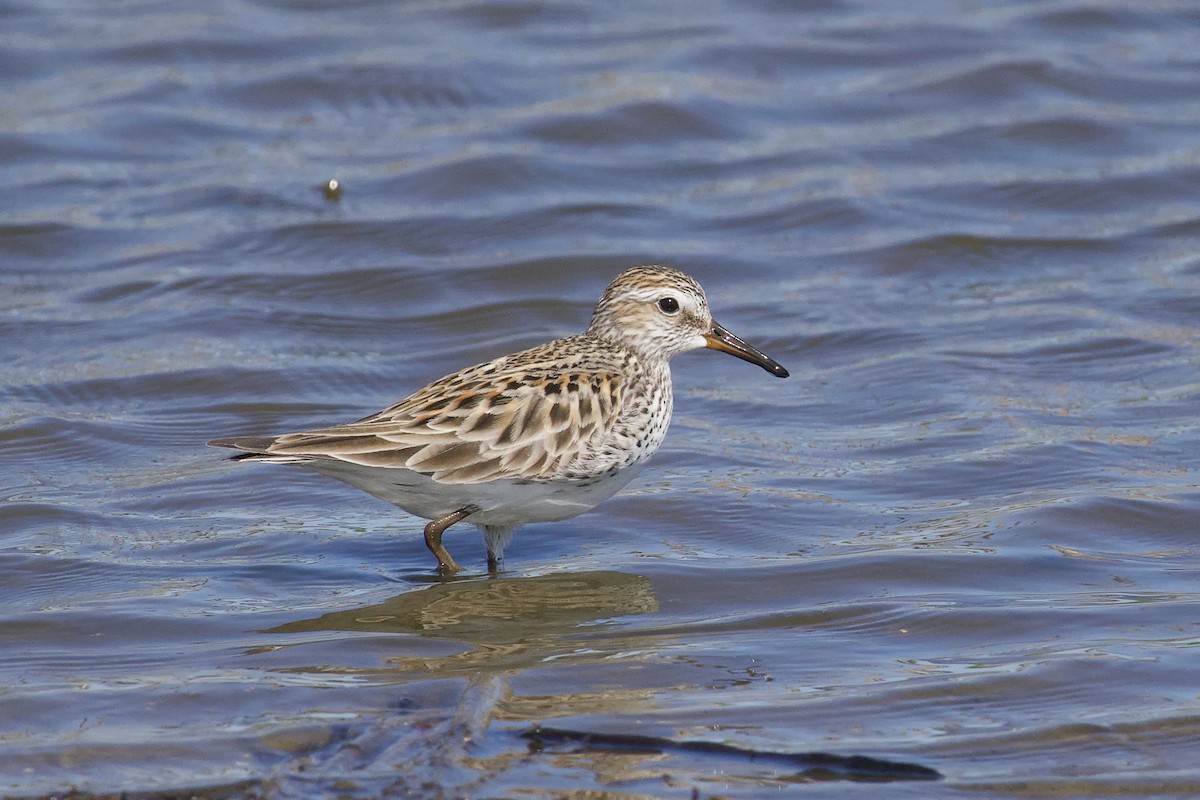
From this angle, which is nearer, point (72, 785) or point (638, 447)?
point (72, 785)

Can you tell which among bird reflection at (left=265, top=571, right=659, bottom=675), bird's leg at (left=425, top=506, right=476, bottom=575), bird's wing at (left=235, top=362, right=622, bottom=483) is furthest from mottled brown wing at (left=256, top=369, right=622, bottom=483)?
Result: bird reflection at (left=265, top=571, right=659, bottom=675)

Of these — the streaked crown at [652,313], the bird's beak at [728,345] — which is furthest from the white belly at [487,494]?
the bird's beak at [728,345]

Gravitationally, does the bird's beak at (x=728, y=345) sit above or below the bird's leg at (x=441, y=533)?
above

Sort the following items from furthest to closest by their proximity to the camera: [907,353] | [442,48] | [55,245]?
[442,48]
[55,245]
[907,353]

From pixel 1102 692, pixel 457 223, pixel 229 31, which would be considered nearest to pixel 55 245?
pixel 457 223

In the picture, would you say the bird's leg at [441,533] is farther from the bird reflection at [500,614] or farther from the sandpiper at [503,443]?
the bird reflection at [500,614]

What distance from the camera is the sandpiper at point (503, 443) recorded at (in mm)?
7754

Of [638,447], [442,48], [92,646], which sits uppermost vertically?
[442,48]

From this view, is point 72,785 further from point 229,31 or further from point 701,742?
point 229,31

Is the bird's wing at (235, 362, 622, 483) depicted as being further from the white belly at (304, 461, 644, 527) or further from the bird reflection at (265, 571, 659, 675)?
the bird reflection at (265, 571, 659, 675)

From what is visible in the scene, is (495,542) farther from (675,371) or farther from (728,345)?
(675,371)

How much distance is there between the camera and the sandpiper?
775 centimetres

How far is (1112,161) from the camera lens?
49.7 ft

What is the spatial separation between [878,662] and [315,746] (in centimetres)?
233
